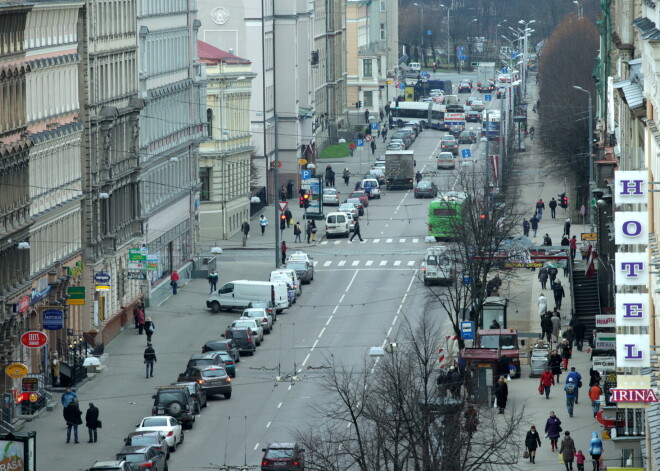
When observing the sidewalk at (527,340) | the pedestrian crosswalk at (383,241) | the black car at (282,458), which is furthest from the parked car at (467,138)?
the black car at (282,458)

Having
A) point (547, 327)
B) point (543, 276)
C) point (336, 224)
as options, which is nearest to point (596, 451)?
point (547, 327)

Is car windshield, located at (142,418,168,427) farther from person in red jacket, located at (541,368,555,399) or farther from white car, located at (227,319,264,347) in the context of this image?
white car, located at (227,319,264,347)

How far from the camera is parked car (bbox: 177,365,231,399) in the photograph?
66.2 m

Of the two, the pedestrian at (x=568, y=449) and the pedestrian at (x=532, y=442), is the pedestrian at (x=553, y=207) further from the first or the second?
the pedestrian at (x=568, y=449)

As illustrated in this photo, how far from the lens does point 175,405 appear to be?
201ft

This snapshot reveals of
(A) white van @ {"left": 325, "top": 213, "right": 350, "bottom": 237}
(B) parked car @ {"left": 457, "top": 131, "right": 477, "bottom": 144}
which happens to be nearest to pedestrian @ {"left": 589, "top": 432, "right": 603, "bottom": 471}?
(A) white van @ {"left": 325, "top": 213, "right": 350, "bottom": 237}

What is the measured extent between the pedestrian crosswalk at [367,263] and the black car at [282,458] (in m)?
44.9

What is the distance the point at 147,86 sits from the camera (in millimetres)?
90312

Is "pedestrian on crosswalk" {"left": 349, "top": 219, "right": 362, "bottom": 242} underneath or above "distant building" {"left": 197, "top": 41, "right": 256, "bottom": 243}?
underneath

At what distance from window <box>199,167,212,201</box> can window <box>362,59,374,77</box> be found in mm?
76426

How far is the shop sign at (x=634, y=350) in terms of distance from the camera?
128ft

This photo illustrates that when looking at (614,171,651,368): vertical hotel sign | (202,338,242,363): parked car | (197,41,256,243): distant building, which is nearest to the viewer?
(614,171,651,368): vertical hotel sign

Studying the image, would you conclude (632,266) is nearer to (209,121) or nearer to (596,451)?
(596,451)

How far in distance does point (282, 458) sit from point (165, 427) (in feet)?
20.3
